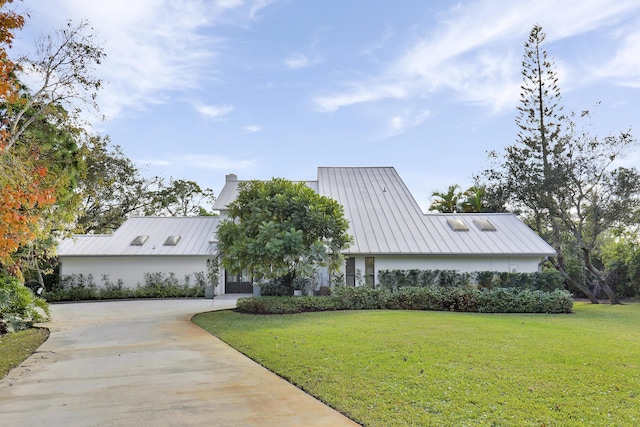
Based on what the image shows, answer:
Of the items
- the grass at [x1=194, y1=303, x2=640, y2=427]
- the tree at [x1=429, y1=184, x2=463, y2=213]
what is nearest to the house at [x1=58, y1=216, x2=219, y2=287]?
the grass at [x1=194, y1=303, x2=640, y2=427]

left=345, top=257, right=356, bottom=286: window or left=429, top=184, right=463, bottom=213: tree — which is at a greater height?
left=429, top=184, right=463, bottom=213: tree

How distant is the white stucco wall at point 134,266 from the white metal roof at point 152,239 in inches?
16.3

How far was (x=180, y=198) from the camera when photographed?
39.2 m

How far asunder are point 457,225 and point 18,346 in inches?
704

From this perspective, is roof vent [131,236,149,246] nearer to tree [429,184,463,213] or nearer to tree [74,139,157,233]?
tree [74,139,157,233]

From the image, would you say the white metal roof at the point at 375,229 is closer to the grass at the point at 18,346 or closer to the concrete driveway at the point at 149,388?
the concrete driveway at the point at 149,388

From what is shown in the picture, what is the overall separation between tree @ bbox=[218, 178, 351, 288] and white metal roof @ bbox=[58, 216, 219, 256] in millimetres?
7767

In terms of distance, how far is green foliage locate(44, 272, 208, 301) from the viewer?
22.1 m

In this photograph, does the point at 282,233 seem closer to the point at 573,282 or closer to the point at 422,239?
the point at 422,239

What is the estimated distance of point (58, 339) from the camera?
406 inches

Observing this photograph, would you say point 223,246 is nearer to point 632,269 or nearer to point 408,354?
point 408,354

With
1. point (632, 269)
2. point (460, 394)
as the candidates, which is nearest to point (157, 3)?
point (460, 394)

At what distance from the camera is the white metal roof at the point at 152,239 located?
22.9 m

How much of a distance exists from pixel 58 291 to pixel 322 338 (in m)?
18.3
